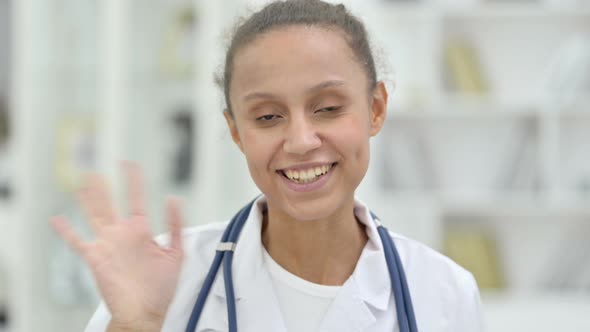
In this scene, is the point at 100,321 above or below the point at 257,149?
below

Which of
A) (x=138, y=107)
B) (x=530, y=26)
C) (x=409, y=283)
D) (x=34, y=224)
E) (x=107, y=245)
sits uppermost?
(x=530, y=26)

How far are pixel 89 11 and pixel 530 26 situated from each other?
201cm

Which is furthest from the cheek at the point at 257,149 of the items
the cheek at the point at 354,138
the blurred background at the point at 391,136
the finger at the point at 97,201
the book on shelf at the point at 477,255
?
the book on shelf at the point at 477,255

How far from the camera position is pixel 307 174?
3.69ft

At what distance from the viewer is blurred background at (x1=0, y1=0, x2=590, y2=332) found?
286 centimetres

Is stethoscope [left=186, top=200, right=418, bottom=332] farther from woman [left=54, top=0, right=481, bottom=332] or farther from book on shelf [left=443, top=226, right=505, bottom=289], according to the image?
book on shelf [left=443, top=226, right=505, bottom=289]

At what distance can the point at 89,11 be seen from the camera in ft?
9.59

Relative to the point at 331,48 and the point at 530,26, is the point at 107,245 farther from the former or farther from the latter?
the point at 530,26

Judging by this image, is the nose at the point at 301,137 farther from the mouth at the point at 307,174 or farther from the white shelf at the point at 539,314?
the white shelf at the point at 539,314

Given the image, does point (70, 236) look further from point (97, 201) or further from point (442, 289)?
point (442, 289)

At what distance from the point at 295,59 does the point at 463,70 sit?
7.70 ft

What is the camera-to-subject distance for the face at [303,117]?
1.09 m

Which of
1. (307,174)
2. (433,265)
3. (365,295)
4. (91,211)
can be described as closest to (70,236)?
(91,211)

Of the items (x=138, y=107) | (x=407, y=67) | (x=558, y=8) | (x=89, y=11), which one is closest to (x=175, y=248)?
(x=138, y=107)
